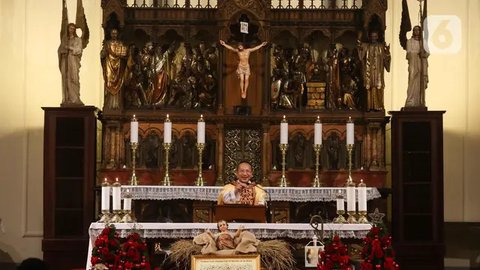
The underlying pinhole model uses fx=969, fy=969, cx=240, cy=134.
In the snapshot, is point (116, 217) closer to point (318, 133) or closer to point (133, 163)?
point (133, 163)

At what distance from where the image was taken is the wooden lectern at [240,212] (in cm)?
1073

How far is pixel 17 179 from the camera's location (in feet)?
53.8

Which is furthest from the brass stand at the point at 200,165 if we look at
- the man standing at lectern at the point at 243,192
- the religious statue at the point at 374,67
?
the man standing at lectern at the point at 243,192

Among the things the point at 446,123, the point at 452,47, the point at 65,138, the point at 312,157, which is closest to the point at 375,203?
the point at 312,157

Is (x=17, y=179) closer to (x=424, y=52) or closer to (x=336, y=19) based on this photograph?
(x=336, y=19)

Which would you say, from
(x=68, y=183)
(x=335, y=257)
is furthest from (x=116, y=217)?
(x=68, y=183)

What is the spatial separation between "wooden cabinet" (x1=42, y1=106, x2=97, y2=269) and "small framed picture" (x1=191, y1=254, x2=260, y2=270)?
254 inches

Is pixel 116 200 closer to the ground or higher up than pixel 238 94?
closer to the ground

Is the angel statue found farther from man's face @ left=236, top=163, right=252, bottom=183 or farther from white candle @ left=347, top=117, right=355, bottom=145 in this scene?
man's face @ left=236, top=163, right=252, bottom=183

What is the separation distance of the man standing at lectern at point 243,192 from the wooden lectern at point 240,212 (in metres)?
0.69

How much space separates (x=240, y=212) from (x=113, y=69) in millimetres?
5416

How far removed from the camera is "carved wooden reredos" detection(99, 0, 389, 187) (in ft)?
50.8

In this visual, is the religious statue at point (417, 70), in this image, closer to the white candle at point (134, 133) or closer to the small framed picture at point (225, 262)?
the white candle at point (134, 133)

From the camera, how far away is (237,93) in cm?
1555
